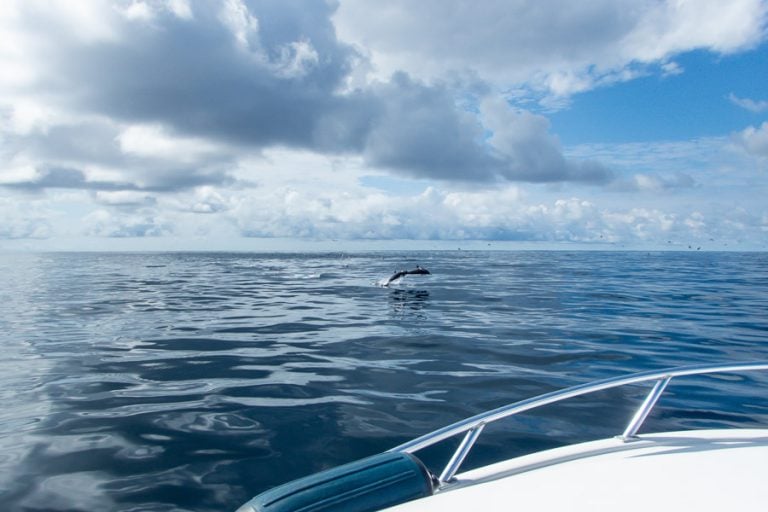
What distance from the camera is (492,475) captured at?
3.75 metres

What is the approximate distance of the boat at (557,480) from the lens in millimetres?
3078

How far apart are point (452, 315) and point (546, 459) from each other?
1600 cm

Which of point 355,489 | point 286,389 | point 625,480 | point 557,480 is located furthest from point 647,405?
point 286,389

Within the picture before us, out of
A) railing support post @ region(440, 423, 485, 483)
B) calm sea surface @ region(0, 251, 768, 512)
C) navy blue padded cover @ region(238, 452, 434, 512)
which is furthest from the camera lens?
calm sea surface @ region(0, 251, 768, 512)

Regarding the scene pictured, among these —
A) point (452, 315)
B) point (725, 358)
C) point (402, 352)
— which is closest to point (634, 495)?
point (402, 352)

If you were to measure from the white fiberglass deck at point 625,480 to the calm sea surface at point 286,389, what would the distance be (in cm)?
239

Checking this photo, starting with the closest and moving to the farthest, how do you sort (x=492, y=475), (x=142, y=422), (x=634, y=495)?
1. (x=634, y=495)
2. (x=492, y=475)
3. (x=142, y=422)

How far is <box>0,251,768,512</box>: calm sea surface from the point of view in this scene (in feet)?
19.2

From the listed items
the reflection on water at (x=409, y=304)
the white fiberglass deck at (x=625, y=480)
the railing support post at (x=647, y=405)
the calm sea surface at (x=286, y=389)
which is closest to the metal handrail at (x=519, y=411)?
the railing support post at (x=647, y=405)

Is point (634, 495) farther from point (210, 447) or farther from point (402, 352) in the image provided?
point (402, 352)

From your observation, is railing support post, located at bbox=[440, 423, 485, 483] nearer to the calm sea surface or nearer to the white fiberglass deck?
the white fiberglass deck

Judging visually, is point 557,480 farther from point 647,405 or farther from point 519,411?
point 647,405

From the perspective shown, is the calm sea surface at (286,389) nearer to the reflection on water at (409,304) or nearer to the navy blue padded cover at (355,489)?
the reflection on water at (409,304)

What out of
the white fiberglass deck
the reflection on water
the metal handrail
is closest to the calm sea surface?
the reflection on water
